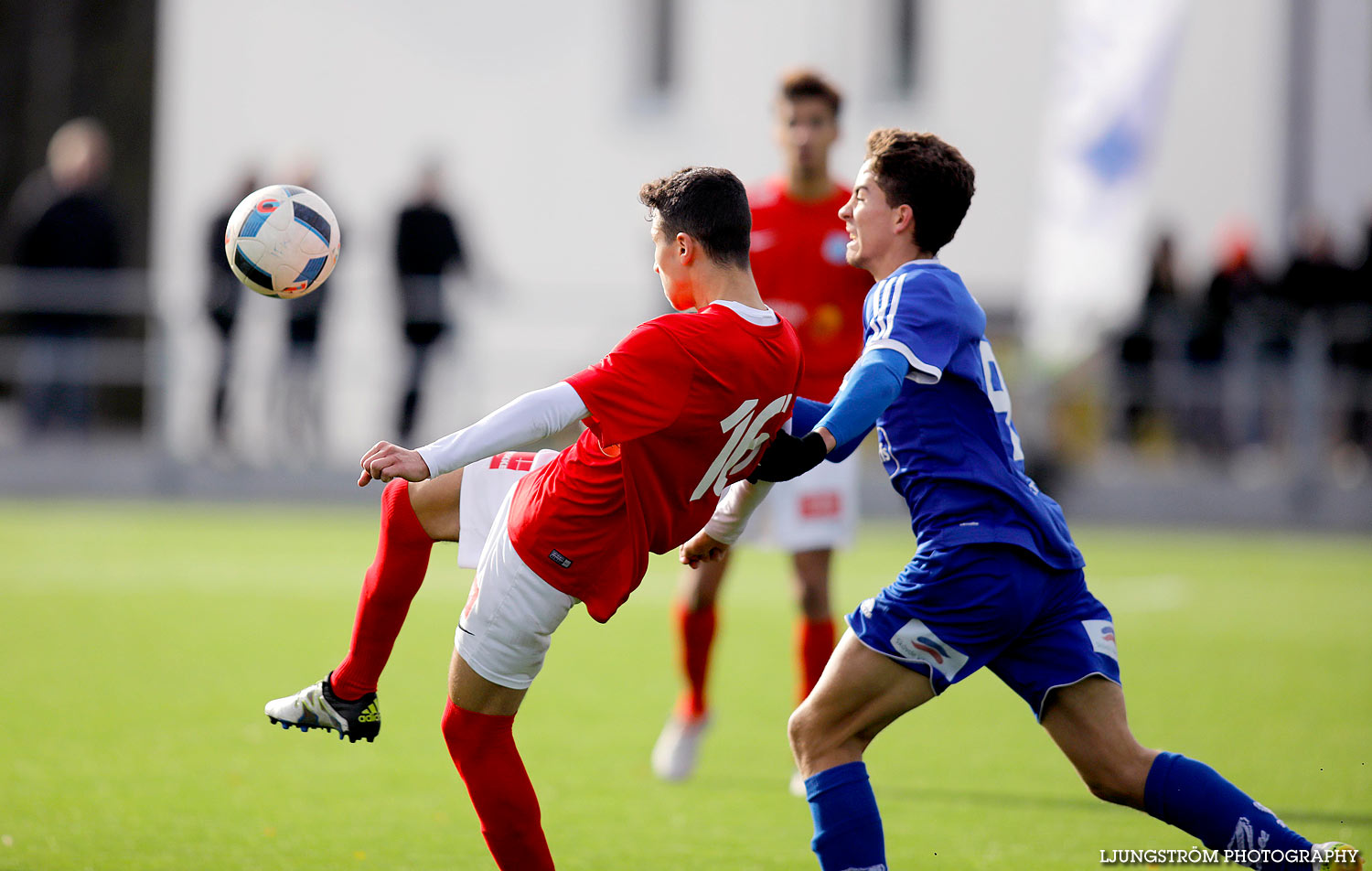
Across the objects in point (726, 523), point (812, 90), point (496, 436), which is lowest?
point (726, 523)

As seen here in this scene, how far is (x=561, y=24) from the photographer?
21.9m

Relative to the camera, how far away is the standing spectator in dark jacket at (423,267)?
14.7 metres

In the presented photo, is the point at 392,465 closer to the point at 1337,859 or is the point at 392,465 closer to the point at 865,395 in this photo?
the point at 865,395

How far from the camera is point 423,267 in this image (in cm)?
1500

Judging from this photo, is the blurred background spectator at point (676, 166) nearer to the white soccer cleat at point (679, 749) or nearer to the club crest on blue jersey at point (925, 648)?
the white soccer cleat at point (679, 749)

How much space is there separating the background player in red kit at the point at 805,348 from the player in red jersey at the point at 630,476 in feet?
6.86

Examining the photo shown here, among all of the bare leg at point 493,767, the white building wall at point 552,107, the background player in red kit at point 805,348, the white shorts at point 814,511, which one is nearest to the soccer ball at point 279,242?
the bare leg at point 493,767

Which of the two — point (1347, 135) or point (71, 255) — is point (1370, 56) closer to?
point (1347, 135)

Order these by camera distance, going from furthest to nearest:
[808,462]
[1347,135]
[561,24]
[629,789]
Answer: [561,24] → [1347,135] → [629,789] → [808,462]

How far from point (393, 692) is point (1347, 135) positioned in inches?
671

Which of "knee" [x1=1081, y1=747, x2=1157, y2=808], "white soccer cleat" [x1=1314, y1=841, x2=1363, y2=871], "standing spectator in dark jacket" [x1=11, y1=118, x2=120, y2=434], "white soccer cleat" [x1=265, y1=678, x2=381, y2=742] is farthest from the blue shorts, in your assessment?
"standing spectator in dark jacket" [x1=11, y1=118, x2=120, y2=434]

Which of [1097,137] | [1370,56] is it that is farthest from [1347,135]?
[1097,137]

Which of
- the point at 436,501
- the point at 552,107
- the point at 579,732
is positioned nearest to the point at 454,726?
the point at 436,501

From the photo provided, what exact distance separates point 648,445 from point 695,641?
255 cm
